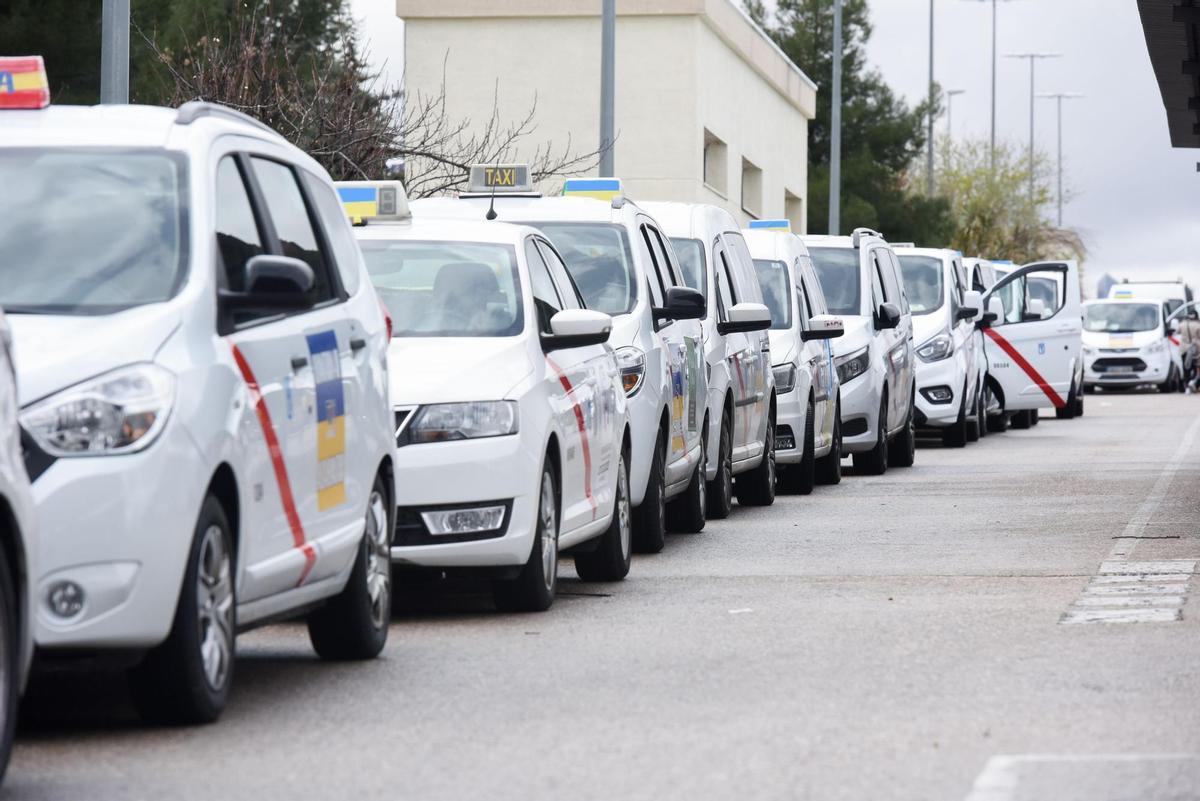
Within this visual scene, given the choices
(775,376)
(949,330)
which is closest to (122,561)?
(775,376)

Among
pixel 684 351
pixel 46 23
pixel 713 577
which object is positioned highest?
pixel 46 23

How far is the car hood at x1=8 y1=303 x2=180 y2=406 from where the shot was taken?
22.4 ft

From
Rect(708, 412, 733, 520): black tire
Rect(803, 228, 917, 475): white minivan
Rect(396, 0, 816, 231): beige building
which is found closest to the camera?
Rect(708, 412, 733, 520): black tire

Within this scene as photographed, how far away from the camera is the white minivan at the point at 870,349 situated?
21375mm

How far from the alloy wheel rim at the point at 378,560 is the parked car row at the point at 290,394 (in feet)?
0.06

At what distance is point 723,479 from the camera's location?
16188 mm

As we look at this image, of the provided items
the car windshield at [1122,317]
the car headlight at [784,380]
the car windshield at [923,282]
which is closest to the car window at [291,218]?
the car headlight at [784,380]

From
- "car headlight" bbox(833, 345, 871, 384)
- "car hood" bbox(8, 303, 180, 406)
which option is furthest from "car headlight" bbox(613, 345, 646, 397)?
"car headlight" bbox(833, 345, 871, 384)

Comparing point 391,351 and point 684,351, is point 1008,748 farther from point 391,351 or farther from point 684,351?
point 684,351

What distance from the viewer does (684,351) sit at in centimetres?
1450

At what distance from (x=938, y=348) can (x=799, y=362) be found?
790 cm

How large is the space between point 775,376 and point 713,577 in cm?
619

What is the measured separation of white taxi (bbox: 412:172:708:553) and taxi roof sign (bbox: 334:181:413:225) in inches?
55.4

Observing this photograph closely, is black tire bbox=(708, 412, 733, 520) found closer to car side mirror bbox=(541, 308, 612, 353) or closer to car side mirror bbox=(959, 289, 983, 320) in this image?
car side mirror bbox=(541, 308, 612, 353)
